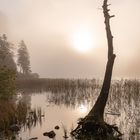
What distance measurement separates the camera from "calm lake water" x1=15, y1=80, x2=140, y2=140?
15.0 metres

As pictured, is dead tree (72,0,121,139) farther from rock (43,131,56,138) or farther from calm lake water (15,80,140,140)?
rock (43,131,56,138)

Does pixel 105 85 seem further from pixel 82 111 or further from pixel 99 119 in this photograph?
pixel 82 111

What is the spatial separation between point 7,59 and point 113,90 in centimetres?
4721

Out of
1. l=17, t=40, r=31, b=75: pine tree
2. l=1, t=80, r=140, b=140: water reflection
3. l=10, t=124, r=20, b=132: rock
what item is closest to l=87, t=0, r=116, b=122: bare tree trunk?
l=1, t=80, r=140, b=140: water reflection

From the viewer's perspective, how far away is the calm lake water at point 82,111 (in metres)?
15.0

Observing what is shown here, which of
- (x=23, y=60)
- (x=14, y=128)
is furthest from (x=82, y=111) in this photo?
(x=23, y=60)

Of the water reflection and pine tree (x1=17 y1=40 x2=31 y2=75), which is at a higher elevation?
pine tree (x1=17 y1=40 x2=31 y2=75)

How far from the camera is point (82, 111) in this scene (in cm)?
2172

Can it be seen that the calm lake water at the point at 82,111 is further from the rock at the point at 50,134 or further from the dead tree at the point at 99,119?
the dead tree at the point at 99,119

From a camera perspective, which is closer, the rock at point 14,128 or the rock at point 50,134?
the rock at point 50,134

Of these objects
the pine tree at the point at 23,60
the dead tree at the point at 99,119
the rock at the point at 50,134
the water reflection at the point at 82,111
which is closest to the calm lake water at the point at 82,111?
the water reflection at the point at 82,111

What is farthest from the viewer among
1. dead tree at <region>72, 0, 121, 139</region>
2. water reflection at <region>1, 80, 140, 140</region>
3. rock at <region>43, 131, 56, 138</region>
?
water reflection at <region>1, 80, 140, 140</region>

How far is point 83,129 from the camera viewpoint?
14.1 m

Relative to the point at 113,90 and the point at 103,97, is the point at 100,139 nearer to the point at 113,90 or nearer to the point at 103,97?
the point at 103,97
